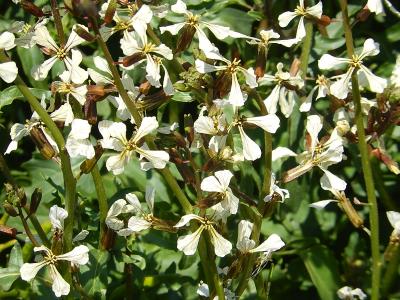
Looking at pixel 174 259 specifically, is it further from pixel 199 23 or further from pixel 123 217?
pixel 199 23

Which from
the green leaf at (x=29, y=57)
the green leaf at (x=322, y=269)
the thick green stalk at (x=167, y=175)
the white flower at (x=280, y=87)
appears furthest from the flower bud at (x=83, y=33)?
the green leaf at (x=322, y=269)

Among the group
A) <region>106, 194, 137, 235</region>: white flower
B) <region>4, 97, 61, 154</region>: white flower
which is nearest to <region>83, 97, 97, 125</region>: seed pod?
<region>4, 97, 61, 154</region>: white flower

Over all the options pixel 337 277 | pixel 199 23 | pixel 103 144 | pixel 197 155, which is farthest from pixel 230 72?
pixel 337 277

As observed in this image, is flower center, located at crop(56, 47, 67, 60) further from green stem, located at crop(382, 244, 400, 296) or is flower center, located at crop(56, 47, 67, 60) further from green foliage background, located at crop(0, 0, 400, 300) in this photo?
green stem, located at crop(382, 244, 400, 296)

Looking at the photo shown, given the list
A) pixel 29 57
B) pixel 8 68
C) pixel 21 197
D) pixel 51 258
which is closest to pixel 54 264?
pixel 51 258

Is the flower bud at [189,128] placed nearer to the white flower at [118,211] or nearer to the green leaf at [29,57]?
the white flower at [118,211]
